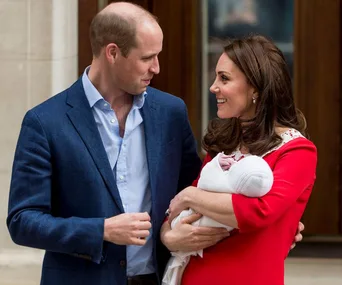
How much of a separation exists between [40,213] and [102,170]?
0.90ft

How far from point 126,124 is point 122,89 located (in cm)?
13

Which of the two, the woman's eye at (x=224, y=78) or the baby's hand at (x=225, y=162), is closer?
the baby's hand at (x=225, y=162)

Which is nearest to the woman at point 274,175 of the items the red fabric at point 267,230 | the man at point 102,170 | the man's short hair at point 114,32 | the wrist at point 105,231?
the red fabric at point 267,230

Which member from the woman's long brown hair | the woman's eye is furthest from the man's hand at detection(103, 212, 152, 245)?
the woman's eye

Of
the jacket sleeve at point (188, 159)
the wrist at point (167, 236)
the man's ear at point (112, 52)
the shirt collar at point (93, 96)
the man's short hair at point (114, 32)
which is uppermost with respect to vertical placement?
the man's short hair at point (114, 32)

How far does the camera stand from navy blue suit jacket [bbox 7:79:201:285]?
4.15m

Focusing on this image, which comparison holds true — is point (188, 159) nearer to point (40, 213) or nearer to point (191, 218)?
point (191, 218)

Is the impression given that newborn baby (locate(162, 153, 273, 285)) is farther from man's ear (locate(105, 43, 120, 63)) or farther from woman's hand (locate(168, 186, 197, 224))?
man's ear (locate(105, 43, 120, 63))

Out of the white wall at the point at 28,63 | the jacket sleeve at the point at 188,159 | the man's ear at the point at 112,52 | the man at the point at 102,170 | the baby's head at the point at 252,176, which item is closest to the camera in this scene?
the baby's head at the point at 252,176

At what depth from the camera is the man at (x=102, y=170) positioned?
4152mm

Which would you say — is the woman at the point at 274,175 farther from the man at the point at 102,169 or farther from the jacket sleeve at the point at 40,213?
the jacket sleeve at the point at 40,213

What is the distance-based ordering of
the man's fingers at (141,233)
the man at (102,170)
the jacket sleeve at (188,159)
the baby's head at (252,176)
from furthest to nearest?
the jacket sleeve at (188,159), the man at (102,170), the man's fingers at (141,233), the baby's head at (252,176)

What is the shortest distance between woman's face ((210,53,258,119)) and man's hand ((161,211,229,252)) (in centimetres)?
41

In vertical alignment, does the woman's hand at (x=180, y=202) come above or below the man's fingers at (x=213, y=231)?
above
